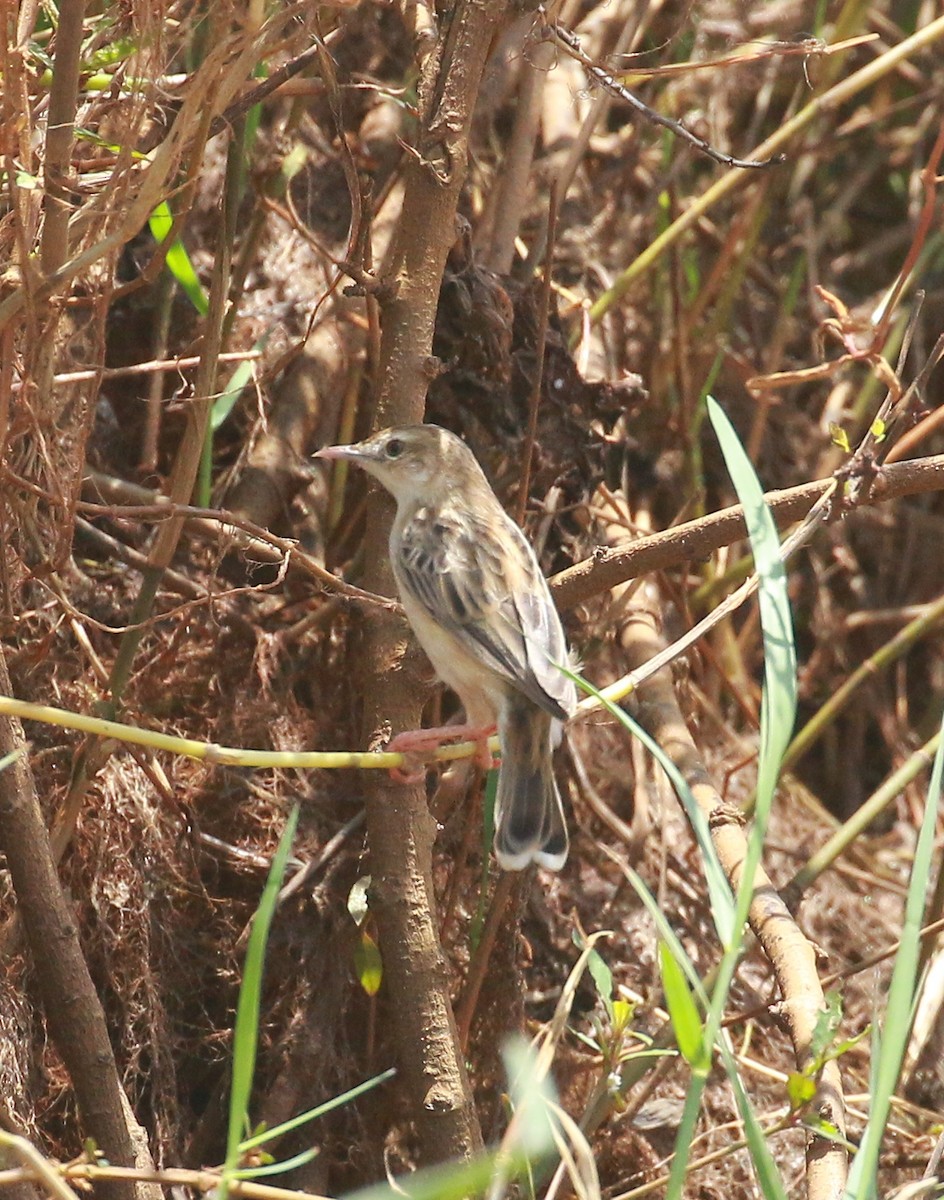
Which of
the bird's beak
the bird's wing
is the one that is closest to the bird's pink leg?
the bird's wing

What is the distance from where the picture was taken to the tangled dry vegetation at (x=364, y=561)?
3250 millimetres

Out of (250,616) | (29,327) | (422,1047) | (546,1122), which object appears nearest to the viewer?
(546,1122)

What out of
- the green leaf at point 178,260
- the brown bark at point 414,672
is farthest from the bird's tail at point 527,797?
the green leaf at point 178,260

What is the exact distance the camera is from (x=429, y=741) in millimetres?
3588

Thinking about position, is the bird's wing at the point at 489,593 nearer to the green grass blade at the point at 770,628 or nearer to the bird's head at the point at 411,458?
the bird's head at the point at 411,458

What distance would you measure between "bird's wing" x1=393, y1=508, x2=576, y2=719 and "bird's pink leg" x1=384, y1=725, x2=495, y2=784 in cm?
18

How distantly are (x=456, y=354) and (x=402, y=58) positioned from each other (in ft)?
6.56

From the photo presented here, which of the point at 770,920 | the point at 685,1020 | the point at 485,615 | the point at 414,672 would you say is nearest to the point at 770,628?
the point at 685,1020

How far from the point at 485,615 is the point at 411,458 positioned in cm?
53

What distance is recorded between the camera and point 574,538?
4.53 metres

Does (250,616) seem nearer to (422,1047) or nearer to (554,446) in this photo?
(554,446)

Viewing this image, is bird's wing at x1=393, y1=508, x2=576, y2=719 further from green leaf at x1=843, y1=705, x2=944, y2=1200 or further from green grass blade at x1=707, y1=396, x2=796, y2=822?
green leaf at x1=843, y1=705, x2=944, y2=1200

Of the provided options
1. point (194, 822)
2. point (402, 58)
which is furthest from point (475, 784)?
point (402, 58)

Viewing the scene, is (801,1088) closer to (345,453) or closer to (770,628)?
(770,628)
